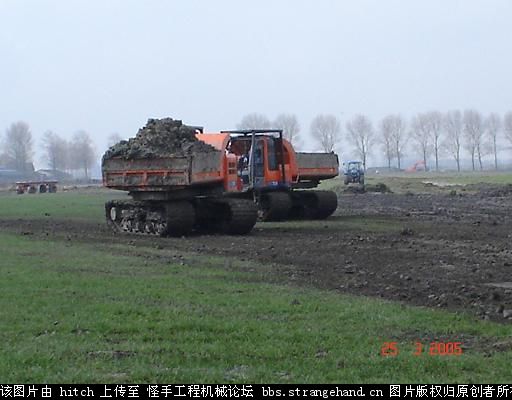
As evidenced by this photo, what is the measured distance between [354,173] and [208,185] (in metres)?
42.5

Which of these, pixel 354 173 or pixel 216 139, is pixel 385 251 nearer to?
pixel 216 139

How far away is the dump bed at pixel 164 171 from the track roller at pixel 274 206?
5180 millimetres

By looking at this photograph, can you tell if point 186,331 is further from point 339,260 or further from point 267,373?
point 339,260

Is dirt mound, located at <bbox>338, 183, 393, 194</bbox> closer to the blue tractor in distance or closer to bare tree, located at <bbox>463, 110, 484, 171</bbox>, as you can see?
the blue tractor in distance

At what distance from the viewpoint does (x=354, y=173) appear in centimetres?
6750

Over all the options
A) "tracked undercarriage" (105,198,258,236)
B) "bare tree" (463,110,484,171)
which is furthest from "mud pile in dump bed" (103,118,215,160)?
"bare tree" (463,110,484,171)

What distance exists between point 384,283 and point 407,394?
303 inches

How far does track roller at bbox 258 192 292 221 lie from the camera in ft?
100

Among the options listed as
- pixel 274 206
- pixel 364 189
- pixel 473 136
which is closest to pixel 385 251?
pixel 274 206

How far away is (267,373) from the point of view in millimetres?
8258

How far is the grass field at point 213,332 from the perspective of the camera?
8305mm

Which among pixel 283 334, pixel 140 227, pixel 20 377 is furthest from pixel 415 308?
pixel 140 227

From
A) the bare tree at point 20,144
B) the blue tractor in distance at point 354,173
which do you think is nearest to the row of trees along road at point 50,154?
the bare tree at point 20,144

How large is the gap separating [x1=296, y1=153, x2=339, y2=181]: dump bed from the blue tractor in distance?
111 ft
